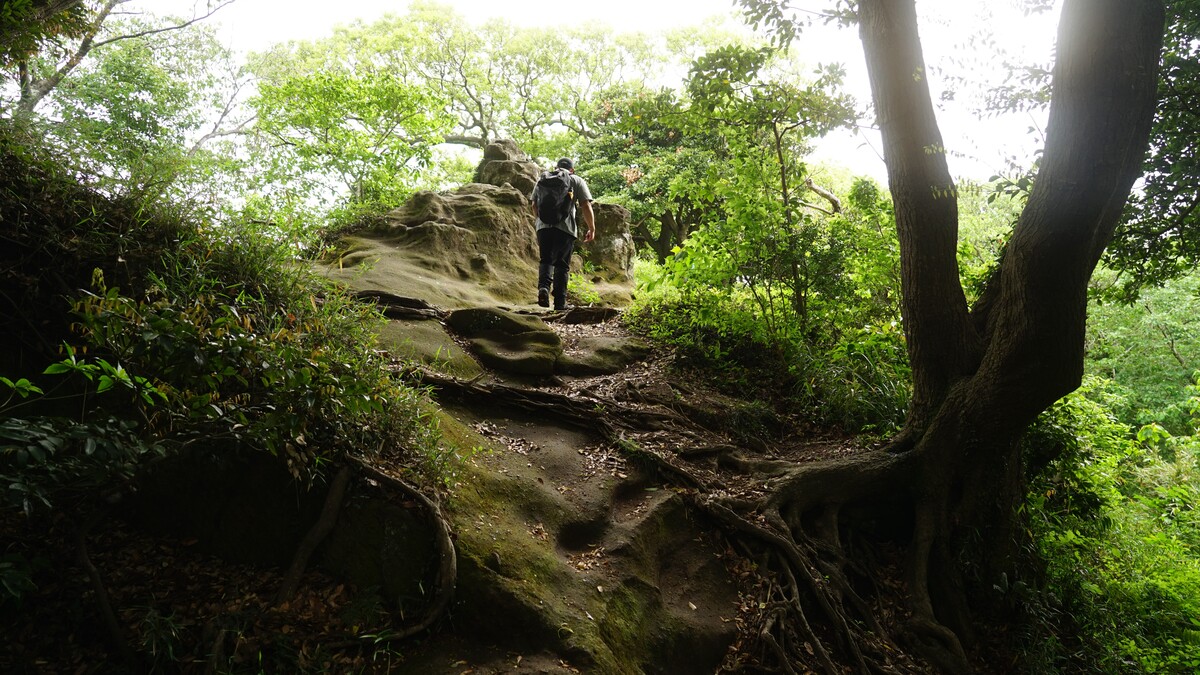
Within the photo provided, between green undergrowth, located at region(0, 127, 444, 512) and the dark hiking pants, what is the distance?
13.7ft

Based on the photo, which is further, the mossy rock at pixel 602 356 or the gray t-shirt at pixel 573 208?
the gray t-shirt at pixel 573 208

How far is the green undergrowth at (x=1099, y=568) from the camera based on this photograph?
4.32m

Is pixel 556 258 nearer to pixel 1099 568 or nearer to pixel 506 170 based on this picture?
pixel 506 170

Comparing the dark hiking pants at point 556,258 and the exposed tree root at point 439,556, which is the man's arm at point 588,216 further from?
the exposed tree root at point 439,556

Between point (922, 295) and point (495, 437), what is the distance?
12.1ft

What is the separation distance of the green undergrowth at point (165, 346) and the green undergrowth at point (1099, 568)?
5085 mm

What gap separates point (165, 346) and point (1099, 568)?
23.5 feet

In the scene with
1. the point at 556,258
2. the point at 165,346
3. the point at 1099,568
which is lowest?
the point at 1099,568

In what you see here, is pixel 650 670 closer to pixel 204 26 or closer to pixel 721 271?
pixel 721 271

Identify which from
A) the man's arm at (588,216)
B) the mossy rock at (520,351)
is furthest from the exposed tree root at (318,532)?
the man's arm at (588,216)

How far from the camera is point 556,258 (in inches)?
321

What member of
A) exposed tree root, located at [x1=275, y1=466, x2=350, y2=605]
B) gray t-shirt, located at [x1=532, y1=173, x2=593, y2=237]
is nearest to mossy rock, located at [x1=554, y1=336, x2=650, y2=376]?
gray t-shirt, located at [x1=532, y1=173, x2=593, y2=237]

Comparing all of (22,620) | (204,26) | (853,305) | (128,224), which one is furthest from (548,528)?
(204,26)

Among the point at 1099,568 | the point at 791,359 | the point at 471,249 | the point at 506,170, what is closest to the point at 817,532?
the point at 791,359
